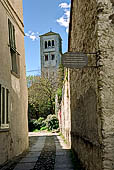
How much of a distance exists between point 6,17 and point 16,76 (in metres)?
2.23

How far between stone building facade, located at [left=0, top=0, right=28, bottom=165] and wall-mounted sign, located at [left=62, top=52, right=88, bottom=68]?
3.75 metres

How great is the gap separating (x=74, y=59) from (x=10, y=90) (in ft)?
16.0

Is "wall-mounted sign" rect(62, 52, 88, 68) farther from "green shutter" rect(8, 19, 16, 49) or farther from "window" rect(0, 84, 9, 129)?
"green shutter" rect(8, 19, 16, 49)

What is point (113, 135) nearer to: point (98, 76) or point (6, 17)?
point (98, 76)

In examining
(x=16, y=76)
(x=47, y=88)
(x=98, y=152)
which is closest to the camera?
(x=98, y=152)

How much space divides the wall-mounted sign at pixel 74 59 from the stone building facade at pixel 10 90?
12.3 ft

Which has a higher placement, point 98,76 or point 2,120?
point 98,76

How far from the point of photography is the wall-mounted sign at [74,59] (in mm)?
4527

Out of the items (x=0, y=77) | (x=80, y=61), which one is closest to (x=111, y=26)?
(x=80, y=61)

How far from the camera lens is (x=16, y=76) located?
10117 mm

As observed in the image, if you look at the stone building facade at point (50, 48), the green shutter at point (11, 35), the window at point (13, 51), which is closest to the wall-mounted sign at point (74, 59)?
the window at point (13, 51)

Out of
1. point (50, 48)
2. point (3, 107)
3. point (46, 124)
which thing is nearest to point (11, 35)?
point (3, 107)

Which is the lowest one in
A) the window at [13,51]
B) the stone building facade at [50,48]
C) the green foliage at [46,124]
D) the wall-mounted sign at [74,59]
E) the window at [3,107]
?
the green foliage at [46,124]

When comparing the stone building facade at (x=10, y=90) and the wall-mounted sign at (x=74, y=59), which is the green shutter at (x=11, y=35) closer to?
the stone building facade at (x=10, y=90)
